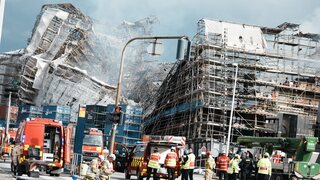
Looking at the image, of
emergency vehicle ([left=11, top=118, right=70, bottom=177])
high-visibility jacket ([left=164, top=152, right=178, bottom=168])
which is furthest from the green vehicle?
emergency vehicle ([left=11, top=118, right=70, bottom=177])

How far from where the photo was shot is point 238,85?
2436 inches

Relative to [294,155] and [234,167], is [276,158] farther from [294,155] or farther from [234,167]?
[234,167]

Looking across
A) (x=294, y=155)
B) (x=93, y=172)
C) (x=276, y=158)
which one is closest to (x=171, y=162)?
(x=294, y=155)

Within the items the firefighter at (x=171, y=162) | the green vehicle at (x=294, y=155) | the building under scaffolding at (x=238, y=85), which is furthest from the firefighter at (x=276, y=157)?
the building under scaffolding at (x=238, y=85)

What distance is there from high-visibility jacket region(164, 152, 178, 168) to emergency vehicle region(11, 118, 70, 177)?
16.5 ft

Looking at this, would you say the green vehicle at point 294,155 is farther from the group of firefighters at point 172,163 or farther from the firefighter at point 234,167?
the group of firefighters at point 172,163

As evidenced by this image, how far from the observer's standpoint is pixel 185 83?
64938 millimetres

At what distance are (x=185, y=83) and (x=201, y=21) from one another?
7160 millimetres

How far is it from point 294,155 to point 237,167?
10.7ft

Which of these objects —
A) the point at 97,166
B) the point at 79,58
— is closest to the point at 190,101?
the point at 79,58

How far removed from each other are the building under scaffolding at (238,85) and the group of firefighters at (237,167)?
25.3 metres

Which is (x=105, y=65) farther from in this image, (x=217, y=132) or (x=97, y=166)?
(x=97, y=166)

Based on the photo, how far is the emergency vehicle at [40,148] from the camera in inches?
1064

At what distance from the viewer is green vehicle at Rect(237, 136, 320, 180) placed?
85.8 feet
